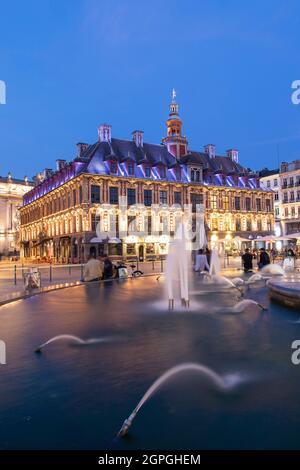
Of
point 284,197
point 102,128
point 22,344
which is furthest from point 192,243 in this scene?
point 22,344

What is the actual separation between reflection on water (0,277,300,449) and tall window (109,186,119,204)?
41655 mm

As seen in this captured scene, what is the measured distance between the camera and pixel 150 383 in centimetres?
574

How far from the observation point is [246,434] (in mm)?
4176

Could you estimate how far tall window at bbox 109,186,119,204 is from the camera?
171 ft

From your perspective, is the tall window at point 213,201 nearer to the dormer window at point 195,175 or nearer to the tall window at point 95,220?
the dormer window at point 195,175

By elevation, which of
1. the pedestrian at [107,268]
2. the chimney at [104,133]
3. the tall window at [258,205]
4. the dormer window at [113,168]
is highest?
the chimney at [104,133]

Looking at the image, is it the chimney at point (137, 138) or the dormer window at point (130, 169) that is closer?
the dormer window at point (130, 169)

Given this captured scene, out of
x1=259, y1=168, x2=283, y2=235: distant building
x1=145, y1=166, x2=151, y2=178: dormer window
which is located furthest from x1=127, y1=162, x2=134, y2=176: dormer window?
x1=259, y1=168, x2=283, y2=235: distant building

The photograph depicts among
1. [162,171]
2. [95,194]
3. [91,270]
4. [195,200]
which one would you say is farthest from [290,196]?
[91,270]

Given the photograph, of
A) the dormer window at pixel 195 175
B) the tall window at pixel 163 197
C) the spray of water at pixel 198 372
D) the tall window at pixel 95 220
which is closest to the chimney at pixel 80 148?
the tall window at pixel 95 220

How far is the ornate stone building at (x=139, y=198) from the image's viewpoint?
167ft

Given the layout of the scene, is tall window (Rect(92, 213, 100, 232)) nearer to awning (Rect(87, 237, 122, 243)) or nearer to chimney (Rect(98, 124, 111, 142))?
awning (Rect(87, 237, 122, 243))

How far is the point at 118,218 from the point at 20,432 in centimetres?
4849

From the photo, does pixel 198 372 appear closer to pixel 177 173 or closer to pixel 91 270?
pixel 91 270
